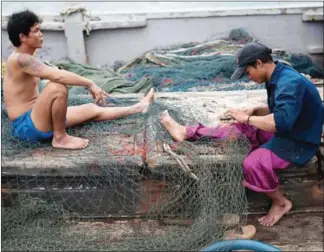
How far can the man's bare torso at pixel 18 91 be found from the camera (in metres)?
4.59

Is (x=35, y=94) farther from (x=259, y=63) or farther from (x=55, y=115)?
(x=259, y=63)

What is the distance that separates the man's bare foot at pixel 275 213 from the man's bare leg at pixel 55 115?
1885 millimetres

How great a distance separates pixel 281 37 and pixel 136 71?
2663 mm

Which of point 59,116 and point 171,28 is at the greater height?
point 171,28

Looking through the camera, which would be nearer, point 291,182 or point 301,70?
point 291,182

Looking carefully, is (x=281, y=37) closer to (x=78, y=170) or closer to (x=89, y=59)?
(x=89, y=59)

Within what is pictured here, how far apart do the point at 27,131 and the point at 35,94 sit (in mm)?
414

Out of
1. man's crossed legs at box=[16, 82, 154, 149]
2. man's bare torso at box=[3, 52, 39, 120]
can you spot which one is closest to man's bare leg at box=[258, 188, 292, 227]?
man's crossed legs at box=[16, 82, 154, 149]

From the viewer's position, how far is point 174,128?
4.74 metres

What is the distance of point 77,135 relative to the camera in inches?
194

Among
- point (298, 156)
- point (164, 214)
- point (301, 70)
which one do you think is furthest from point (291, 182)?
point (301, 70)

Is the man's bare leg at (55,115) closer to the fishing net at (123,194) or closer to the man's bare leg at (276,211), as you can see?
the fishing net at (123,194)

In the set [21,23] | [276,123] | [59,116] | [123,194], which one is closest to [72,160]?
[59,116]

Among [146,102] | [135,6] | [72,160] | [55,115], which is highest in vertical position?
[135,6]
